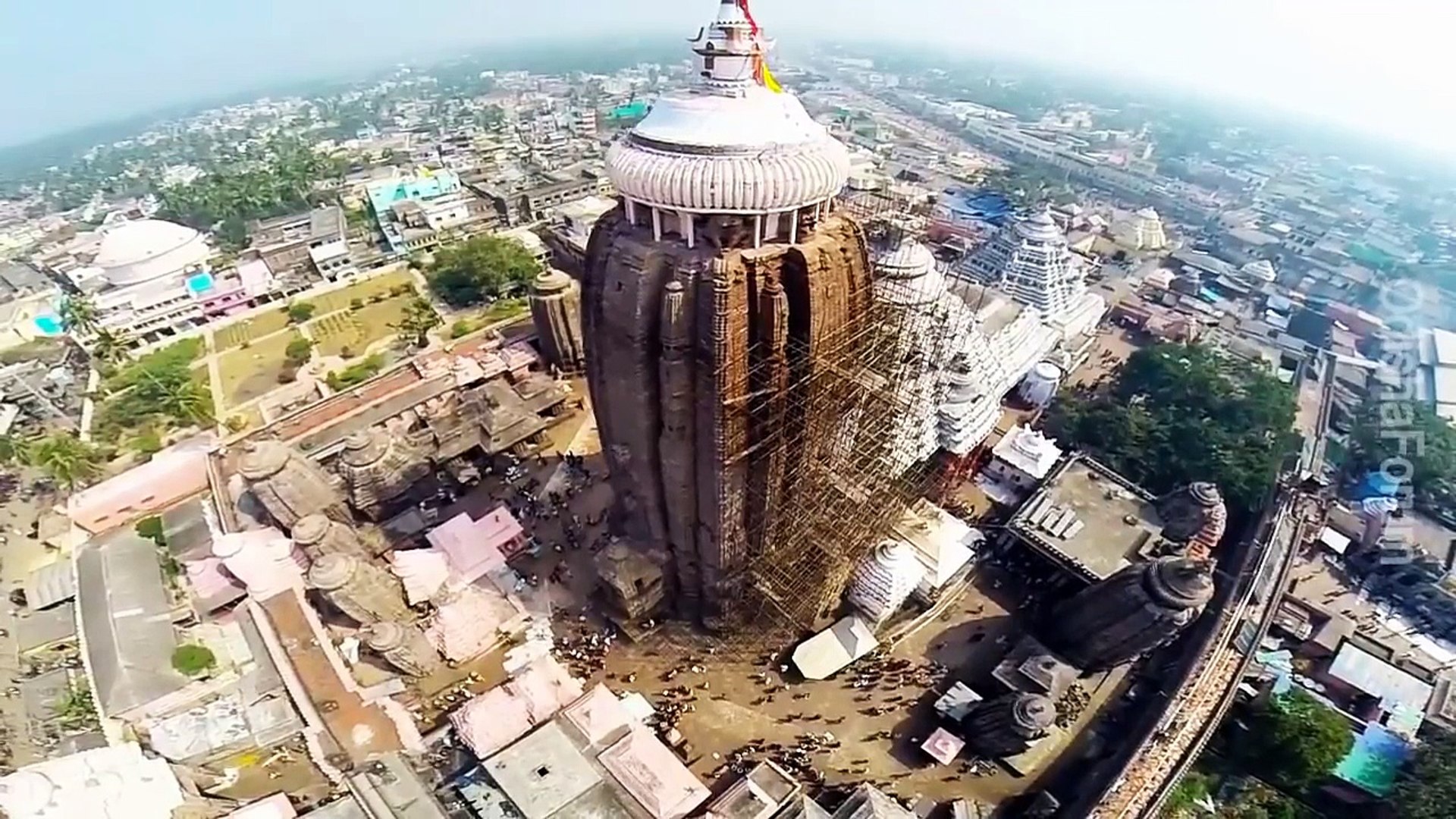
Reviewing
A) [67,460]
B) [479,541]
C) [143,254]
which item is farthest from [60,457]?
[143,254]

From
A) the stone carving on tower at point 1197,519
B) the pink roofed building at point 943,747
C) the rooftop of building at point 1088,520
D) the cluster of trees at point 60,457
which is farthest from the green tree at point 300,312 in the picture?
the stone carving on tower at point 1197,519

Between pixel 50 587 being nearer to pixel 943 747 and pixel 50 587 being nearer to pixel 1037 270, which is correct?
pixel 943 747

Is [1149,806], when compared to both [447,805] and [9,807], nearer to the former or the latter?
[447,805]

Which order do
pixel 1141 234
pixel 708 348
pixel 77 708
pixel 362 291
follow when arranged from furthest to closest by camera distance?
pixel 1141 234
pixel 362 291
pixel 77 708
pixel 708 348

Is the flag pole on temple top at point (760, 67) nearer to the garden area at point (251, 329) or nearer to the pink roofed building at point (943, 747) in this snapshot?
the pink roofed building at point (943, 747)

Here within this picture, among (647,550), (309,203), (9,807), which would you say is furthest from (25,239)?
(647,550)

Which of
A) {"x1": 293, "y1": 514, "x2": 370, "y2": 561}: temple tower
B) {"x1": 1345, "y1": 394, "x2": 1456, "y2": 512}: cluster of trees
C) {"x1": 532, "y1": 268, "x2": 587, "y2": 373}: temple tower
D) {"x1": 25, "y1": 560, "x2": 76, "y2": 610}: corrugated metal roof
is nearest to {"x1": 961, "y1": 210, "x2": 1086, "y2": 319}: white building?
{"x1": 1345, "y1": 394, "x2": 1456, "y2": 512}: cluster of trees

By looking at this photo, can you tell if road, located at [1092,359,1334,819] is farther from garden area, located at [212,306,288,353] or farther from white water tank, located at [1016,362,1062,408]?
garden area, located at [212,306,288,353]
